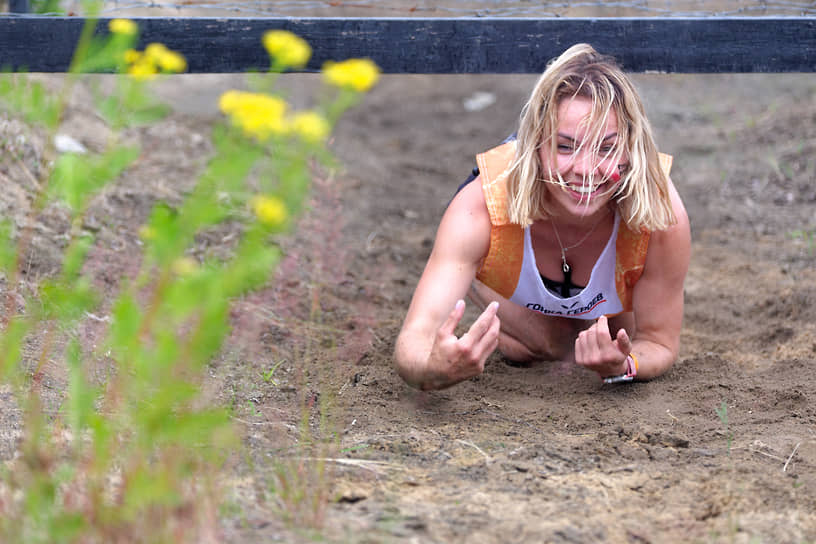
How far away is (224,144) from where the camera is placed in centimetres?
122

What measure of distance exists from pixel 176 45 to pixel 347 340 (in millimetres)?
1118

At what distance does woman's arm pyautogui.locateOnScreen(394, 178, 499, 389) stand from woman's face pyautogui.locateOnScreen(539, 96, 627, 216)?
297 mm

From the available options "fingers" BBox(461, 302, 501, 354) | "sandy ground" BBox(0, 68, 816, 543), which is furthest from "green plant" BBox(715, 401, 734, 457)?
"fingers" BBox(461, 302, 501, 354)

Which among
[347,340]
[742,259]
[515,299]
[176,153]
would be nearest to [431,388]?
[515,299]

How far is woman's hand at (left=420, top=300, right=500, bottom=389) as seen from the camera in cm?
216

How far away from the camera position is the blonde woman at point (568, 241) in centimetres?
236

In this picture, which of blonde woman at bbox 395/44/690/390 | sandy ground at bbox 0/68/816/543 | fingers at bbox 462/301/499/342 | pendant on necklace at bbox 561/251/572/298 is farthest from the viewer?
pendant on necklace at bbox 561/251/572/298

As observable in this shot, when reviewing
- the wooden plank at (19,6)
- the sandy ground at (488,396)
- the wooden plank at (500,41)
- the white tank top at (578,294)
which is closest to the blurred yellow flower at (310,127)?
the sandy ground at (488,396)

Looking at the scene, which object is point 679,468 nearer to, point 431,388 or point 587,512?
point 587,512

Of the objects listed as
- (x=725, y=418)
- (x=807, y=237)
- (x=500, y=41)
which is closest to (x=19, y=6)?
(x=500, y=41)

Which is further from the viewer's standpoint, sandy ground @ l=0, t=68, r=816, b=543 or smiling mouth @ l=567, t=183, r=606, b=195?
smiling mouth @ l=567, t=183, r=606, b=195

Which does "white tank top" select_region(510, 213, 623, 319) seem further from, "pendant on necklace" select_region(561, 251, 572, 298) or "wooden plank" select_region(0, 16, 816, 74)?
"wooden plank" select_region(0, 16, 816, 74)

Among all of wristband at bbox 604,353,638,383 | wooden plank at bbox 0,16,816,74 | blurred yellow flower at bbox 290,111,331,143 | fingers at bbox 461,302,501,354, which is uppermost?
blurred yellow flower at bbox 290,111,331,143

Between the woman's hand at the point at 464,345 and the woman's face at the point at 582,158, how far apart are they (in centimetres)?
44
